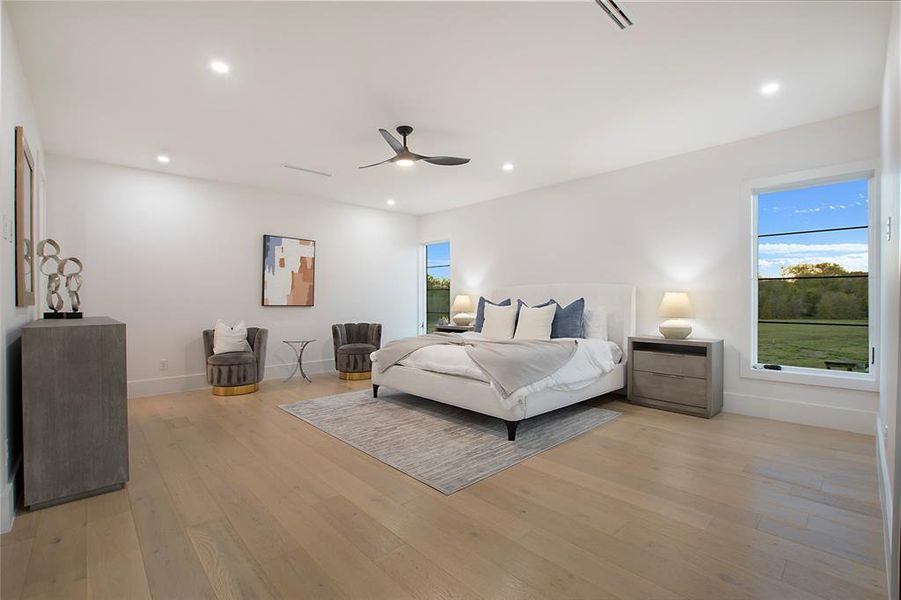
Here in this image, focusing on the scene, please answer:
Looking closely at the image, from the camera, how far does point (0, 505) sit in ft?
6.45

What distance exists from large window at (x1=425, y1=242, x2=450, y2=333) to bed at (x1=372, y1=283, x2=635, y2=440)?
1806 mm

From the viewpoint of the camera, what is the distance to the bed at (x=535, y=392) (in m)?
3.42

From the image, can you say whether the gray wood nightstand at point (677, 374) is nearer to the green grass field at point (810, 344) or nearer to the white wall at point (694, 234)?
the white wall at point (694, 234)

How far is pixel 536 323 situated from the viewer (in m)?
4.88

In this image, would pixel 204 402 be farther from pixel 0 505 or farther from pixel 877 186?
pixel 877 186

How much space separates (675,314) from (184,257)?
19.3 feet

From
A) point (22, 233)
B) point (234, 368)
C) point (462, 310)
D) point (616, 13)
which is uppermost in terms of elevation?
point (616, 13)

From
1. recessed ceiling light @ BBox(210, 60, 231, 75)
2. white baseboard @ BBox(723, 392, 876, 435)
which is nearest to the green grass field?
white baseboard @ BBox(723, 392, 876, 435)

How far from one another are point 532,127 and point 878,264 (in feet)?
10.2

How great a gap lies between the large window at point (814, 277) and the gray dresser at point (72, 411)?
536 cm

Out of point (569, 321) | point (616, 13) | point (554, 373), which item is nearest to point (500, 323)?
point (569, 321)

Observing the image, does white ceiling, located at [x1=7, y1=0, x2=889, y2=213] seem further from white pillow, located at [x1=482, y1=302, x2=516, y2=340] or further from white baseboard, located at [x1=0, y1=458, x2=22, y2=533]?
white baseboard, located at [x1=0, y1=458, x2=22, y2=533]

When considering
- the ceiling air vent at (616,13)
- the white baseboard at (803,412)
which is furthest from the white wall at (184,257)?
the white baseboard at (803,412)

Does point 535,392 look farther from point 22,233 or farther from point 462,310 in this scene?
point 22,233
